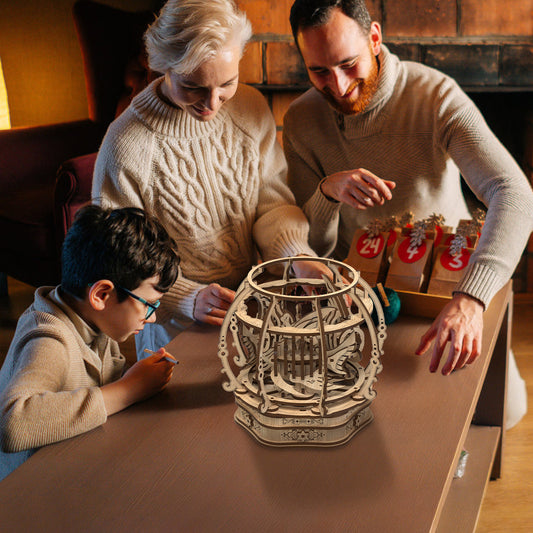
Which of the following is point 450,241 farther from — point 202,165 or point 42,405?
point 42,405

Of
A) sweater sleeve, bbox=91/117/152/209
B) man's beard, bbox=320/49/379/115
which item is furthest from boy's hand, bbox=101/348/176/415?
man's beard, bbox=320/49/379/115

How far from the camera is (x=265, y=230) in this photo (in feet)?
4.57

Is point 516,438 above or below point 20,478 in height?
below

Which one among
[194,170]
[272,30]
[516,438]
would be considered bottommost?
[516,438]

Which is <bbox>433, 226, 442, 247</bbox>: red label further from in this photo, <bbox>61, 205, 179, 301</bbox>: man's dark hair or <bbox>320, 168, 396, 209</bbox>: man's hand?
<bbox>61, 205, 179, 301</bbox>: man's dark hair

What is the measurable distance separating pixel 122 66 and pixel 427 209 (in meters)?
1.73

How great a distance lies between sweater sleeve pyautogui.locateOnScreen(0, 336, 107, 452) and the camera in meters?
0.85

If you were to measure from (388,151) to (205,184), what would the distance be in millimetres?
→ 514

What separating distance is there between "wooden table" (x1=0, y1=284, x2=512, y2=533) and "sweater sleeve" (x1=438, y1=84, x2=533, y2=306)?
0.61 ft

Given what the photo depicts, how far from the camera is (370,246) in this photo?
51.7 inches

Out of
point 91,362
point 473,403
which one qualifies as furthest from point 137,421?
point 473,403

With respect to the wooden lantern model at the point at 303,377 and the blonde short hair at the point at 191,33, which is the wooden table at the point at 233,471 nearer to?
the wooden lantern model at the point at 303,377

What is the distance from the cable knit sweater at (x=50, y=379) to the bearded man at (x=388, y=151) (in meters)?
0.56

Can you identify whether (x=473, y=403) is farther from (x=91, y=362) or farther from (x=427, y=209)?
(x=427, y=209)
